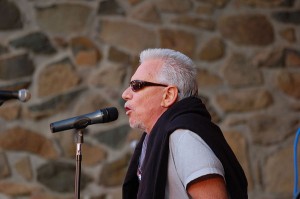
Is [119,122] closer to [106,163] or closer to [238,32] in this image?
[106,163]

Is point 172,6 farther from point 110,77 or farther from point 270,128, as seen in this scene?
point 270,128

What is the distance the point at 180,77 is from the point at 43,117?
5.38 feet

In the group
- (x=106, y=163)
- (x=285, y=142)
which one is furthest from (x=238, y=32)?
(x=106, y=163)

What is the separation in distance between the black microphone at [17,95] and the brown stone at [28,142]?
1465 mm

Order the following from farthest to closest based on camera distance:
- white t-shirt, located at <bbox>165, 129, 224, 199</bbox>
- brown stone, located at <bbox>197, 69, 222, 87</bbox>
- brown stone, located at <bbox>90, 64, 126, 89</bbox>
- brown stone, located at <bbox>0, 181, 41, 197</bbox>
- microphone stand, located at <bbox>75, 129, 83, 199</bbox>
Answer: brown stone, located at <bbox>197, 69, 222, 87</bbox>
brown stone, located at <bbox>90, 64, 126, 89</bbox>
brown stone, located at <bbox>0, 181, 41, 197</bbox>
microphone stand, located at <bbox>75, 129, 83, 199</bbox>
white t-shirt, located at <bbox>165, 129, 224, 199</bbox>

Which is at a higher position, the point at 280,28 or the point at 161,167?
the point at 161,167

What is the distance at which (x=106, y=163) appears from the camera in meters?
3.37

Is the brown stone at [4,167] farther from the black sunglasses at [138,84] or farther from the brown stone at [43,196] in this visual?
the black sunglasses at [138,84]

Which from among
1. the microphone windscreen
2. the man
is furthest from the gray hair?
the microphone windscreen

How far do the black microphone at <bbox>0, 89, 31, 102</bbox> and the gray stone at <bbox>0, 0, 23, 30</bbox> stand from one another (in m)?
1.57

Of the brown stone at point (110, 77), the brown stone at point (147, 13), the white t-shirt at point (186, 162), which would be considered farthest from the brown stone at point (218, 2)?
the white t-shirt at point (186, 162)

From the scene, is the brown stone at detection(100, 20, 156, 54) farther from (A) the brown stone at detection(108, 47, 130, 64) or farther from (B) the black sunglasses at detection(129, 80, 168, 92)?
(B) the black sunglasses at detection(129, 80, 168, 92)

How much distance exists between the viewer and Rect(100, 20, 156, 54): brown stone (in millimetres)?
3430

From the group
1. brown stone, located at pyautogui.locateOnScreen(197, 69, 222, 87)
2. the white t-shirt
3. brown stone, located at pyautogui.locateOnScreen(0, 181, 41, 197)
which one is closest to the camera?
the white t-shirt
